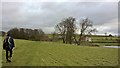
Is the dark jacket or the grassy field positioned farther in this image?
the grassy field

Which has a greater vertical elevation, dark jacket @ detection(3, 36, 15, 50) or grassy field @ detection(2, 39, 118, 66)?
dark jacket @ detection(3, 36, 15, 50)

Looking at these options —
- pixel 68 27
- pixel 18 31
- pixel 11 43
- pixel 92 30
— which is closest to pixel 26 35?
pixel 18 31

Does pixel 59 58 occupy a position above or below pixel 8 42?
below

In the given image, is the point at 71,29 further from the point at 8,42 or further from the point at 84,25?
the point at 8,42

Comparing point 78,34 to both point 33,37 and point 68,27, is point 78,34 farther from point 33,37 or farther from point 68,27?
point 33,37

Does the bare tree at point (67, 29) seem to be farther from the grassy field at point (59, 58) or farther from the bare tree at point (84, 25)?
the grassy field at point (59, 58)

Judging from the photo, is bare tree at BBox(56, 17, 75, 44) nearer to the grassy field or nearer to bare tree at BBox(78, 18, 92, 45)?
bare tree at BBox(78, 18, 92, 45)

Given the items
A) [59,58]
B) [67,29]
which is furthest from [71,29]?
[59,58]

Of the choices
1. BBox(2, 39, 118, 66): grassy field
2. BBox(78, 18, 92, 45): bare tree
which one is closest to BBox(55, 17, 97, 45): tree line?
BBox(78, 18, 92, 45): bare tree

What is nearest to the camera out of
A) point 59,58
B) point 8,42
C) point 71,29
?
point 8,42

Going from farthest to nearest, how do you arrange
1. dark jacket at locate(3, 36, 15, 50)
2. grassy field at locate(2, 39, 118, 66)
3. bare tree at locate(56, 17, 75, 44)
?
1. bare tree at locate(56, 17, 75, 44)
2. grassy field at locate(2, 39, 118, 66)
3. dark jacket at locate(3, 36, 15, 50)

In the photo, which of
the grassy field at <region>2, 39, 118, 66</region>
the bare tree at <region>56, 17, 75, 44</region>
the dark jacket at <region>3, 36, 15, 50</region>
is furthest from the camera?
the bare tree at <region>56, 17, 75, 44</region>

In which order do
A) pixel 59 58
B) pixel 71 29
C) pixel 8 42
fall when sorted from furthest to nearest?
pixel 71 29
pixel 59 58
pixel 8 42

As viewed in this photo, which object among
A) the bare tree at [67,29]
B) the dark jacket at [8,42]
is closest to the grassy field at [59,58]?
the dark jacket at [8,42]
